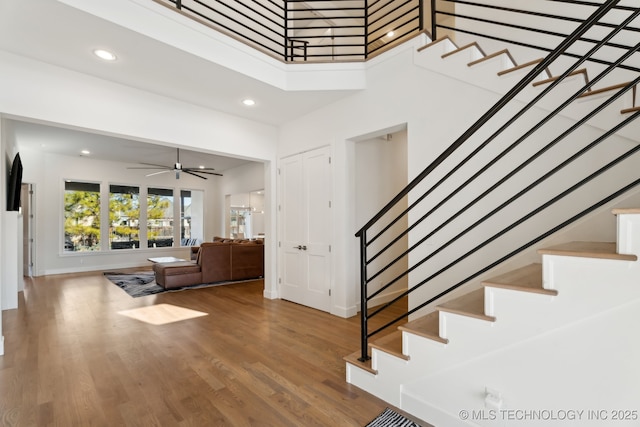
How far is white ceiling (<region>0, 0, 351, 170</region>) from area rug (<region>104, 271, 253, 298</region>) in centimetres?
353

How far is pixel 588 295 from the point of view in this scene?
4.48ft

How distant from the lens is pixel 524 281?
5.91 feet

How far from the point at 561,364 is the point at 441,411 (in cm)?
76

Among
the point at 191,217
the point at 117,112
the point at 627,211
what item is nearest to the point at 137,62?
the point at 117,112

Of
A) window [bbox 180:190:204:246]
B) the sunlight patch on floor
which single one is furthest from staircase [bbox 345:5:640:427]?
window [bbox 180:190:204:246]

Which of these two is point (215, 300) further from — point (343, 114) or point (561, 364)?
point (561, 364)

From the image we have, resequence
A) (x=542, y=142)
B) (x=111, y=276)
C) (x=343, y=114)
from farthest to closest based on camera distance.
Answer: (x=111, y=276), (x=343, y=114), (x=542, y=142)

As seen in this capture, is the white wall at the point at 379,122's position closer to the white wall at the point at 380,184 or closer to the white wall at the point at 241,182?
the white wall at the point at 380,184

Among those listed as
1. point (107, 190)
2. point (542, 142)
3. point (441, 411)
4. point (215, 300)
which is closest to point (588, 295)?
point (441, 411)

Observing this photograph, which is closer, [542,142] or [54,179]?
[542,142]

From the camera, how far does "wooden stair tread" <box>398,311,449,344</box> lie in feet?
6.18

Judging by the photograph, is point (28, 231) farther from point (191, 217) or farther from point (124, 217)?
point (191, 217)

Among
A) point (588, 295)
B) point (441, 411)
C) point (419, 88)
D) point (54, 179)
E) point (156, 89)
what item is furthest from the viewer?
point (54, 179)

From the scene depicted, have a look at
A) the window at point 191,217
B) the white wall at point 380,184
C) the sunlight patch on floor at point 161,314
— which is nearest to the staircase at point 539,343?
the white wall at point 380,184
